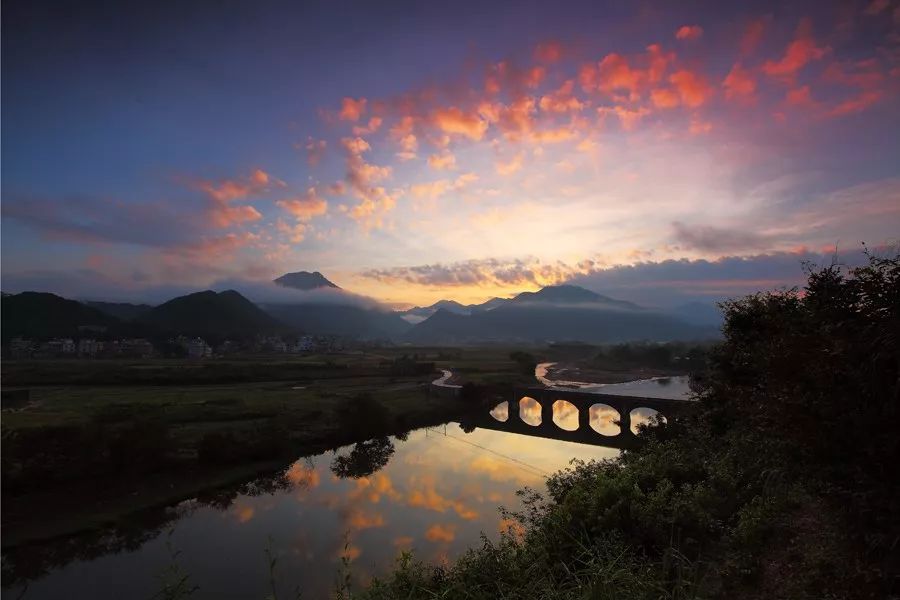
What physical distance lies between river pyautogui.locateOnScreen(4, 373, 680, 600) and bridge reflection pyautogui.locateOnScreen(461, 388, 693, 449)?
11.9 meters

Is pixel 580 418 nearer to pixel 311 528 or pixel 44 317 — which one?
pixel 311 528

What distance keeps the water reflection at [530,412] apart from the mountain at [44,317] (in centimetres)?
12137

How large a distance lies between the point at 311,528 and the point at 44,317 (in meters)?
152

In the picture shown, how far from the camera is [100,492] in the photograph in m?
30.7

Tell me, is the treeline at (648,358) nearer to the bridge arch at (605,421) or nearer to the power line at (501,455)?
the bridge arch at (605,421)

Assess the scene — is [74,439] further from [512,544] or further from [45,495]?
[512,544]

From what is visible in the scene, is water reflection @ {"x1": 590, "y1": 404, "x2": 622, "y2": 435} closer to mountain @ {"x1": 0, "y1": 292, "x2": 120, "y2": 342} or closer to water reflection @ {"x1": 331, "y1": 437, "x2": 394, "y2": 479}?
water reflection @ {"x1": 331, "y1": 437, "x2": 394, "y2": 479}

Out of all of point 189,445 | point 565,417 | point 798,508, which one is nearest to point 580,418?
point 565,417

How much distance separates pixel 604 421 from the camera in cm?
6788

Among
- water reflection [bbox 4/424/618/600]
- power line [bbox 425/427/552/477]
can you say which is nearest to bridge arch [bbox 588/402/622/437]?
power line [bbox 425/427/552/477]

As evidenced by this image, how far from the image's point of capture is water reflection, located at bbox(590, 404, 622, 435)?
6010 centimetres

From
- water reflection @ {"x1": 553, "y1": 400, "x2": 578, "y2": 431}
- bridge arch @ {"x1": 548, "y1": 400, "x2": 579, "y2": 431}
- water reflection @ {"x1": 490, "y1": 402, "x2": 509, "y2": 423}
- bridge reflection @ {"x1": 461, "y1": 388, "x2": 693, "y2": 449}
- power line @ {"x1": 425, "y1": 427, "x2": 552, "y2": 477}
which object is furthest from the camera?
water reflection @ {"x1": 490, "y1": 402, "x2": 509, "y2": 423}

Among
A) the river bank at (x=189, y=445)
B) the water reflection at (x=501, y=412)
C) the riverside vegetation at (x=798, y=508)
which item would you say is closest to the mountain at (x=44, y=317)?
the river bank at (x=189, y=445)

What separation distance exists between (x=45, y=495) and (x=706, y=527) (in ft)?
120
